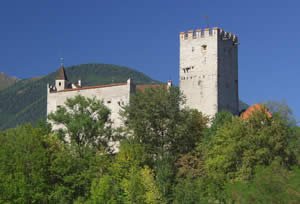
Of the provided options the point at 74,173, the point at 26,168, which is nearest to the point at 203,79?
the point at 74,173

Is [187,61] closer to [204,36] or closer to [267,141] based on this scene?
[204,36]

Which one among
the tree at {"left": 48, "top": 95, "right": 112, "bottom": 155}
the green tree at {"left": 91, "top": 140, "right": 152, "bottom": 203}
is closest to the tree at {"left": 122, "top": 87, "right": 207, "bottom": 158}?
the green tree at {"left": 91, "top": 140, "right": 152, "bottom": 203}

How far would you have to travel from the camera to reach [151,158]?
48781 mm

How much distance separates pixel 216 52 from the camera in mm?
58125

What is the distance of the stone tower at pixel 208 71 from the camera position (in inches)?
2269

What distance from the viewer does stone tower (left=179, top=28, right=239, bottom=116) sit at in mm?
57625

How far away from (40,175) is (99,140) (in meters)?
8.96

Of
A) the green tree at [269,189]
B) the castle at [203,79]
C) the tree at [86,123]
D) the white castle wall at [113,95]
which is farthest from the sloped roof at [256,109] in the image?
the tree at [86,123]

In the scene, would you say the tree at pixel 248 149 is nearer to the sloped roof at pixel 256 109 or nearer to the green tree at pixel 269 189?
the sloped roof at pixel 256 109

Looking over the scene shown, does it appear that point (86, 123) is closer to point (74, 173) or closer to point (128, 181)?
point (74, 173)

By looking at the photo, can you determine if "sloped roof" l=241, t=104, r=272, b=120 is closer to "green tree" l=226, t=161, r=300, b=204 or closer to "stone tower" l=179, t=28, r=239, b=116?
"stone tower" l=179, t=28, r=239, b=116

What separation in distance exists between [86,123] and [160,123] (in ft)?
24.7

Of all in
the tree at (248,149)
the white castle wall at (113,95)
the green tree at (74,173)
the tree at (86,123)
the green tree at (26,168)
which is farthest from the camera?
the white castle wall at (113,95)

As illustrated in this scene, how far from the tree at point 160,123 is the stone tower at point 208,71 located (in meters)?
6.60
